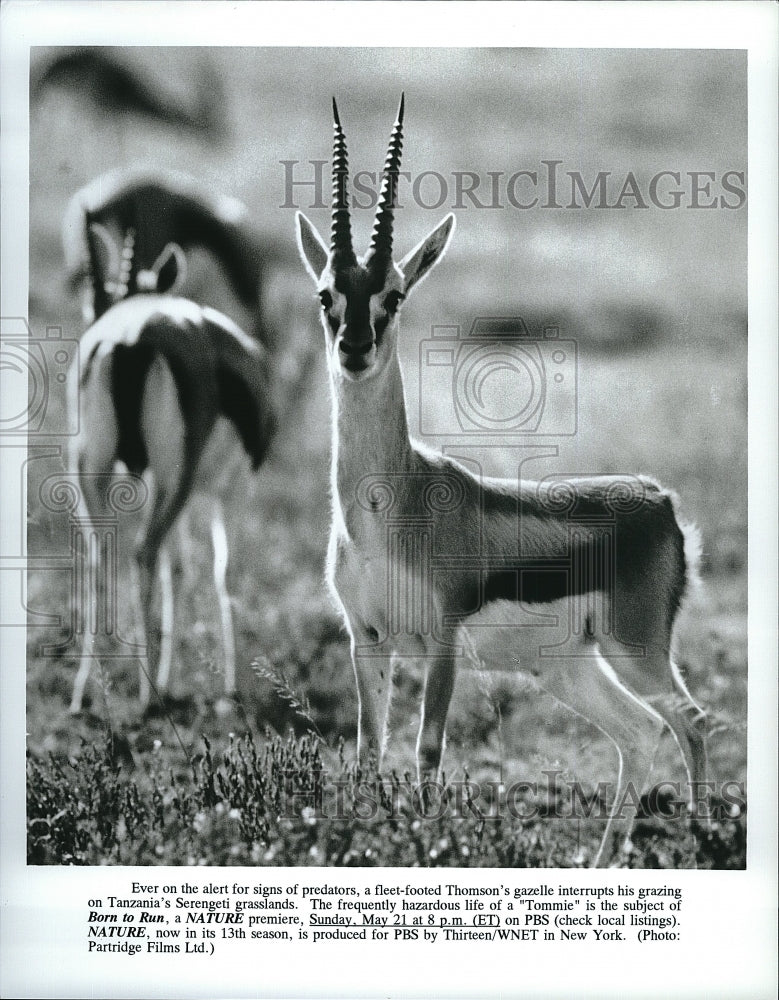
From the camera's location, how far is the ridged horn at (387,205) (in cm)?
372

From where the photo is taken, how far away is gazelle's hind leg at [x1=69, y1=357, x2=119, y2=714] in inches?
151

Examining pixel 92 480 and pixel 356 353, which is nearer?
pixel 356 353

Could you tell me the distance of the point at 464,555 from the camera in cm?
373

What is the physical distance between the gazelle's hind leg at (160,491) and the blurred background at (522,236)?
0.96 ft

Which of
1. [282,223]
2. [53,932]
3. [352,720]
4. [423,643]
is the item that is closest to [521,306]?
[282,223]

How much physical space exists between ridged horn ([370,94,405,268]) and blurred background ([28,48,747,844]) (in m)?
0.04

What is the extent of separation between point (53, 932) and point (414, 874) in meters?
1.15

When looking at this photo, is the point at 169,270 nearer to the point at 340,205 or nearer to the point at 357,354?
the point at 340,205

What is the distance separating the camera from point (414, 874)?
148 inches
